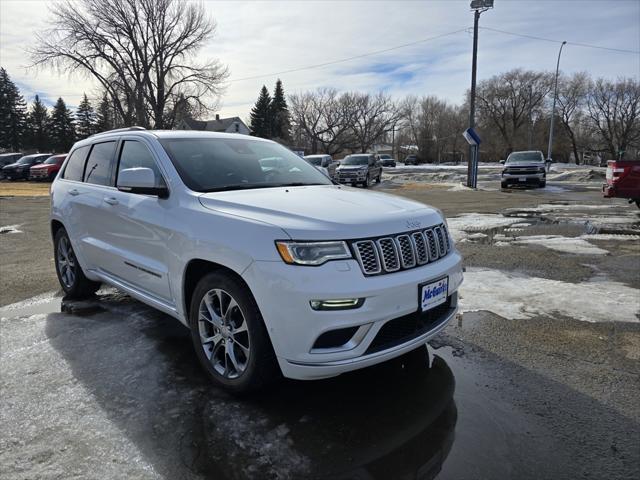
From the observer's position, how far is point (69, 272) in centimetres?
518

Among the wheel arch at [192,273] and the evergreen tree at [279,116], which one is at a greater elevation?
the evergreen tree at [279,116]

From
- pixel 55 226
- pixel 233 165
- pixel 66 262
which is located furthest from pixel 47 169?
pixel 233 165

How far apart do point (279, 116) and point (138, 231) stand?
8238cm

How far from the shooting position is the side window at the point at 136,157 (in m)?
3.63

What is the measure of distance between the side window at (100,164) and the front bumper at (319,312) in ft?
8.33

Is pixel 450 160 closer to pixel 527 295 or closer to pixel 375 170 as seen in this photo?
pixel 375 170

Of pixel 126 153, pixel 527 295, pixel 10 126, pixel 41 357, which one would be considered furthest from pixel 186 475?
pixel 10 126

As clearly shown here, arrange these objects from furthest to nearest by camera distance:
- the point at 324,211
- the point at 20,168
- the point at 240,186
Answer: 1. the point at 20,168
2. the point at 240,186
3. the point at 324,211

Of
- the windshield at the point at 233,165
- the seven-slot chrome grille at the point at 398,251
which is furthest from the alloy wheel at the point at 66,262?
the seven-slot chrome grille at the point at 398,251

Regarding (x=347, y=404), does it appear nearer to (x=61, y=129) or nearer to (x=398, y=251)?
(x=398, y=251)

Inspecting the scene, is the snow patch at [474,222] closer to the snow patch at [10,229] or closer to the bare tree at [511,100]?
the snow patch at [10,229]

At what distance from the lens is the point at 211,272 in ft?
9.73

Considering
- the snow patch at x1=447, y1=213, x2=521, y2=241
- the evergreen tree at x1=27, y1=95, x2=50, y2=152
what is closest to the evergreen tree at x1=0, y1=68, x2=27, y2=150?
the evergreen tree at x1=27, y1=95, x2=50, y2=152

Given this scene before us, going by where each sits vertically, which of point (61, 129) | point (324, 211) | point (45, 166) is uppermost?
point (61, 129)
